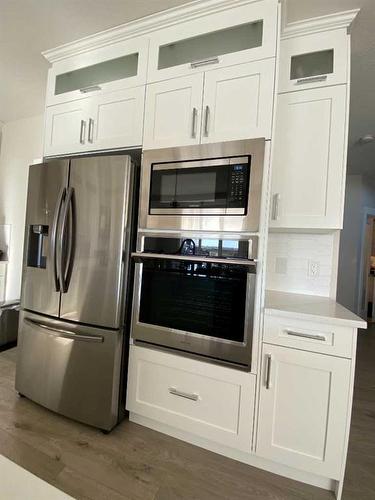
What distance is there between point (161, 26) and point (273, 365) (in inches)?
84.8

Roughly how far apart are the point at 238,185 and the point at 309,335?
870 millimetres

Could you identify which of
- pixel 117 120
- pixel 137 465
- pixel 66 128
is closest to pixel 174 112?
pixel 117 120

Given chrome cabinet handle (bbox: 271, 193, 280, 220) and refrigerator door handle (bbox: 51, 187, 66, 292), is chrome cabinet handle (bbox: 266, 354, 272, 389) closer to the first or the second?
chrome cabinet handle (bbox: 271, 193, 280, 220)

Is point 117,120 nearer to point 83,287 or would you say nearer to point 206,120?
point 206,120

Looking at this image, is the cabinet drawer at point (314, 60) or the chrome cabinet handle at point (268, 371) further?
the cabinet drawer at point (314, 60)

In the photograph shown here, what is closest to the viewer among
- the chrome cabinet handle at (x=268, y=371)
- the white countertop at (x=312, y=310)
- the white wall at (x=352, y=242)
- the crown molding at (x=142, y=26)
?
the white countertop at (x=312, y=310)

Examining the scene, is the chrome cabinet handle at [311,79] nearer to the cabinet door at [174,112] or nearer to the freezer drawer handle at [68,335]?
the cabinet door at [174,112]

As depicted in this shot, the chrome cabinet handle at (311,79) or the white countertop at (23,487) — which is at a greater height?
the chrome cabinet handle at (311,79)

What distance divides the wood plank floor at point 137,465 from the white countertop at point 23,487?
0.99m

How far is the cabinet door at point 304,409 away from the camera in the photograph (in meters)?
1.33

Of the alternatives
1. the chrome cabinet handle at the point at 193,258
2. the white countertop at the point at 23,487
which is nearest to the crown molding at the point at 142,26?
the chrome cabinet handle at the point at 193,258

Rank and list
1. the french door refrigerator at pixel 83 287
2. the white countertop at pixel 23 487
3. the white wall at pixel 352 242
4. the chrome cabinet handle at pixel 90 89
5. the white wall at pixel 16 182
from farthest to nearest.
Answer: the white wall at pixel 352 242 → the white wall at pixel 16 182 → the chrome cabinet handle at pixel 90 89 → the french door refrigerator at pixel 83 287 → the white countertop at pixel 23 487

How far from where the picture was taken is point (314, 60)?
1772 mm

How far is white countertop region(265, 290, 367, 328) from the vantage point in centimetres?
131
